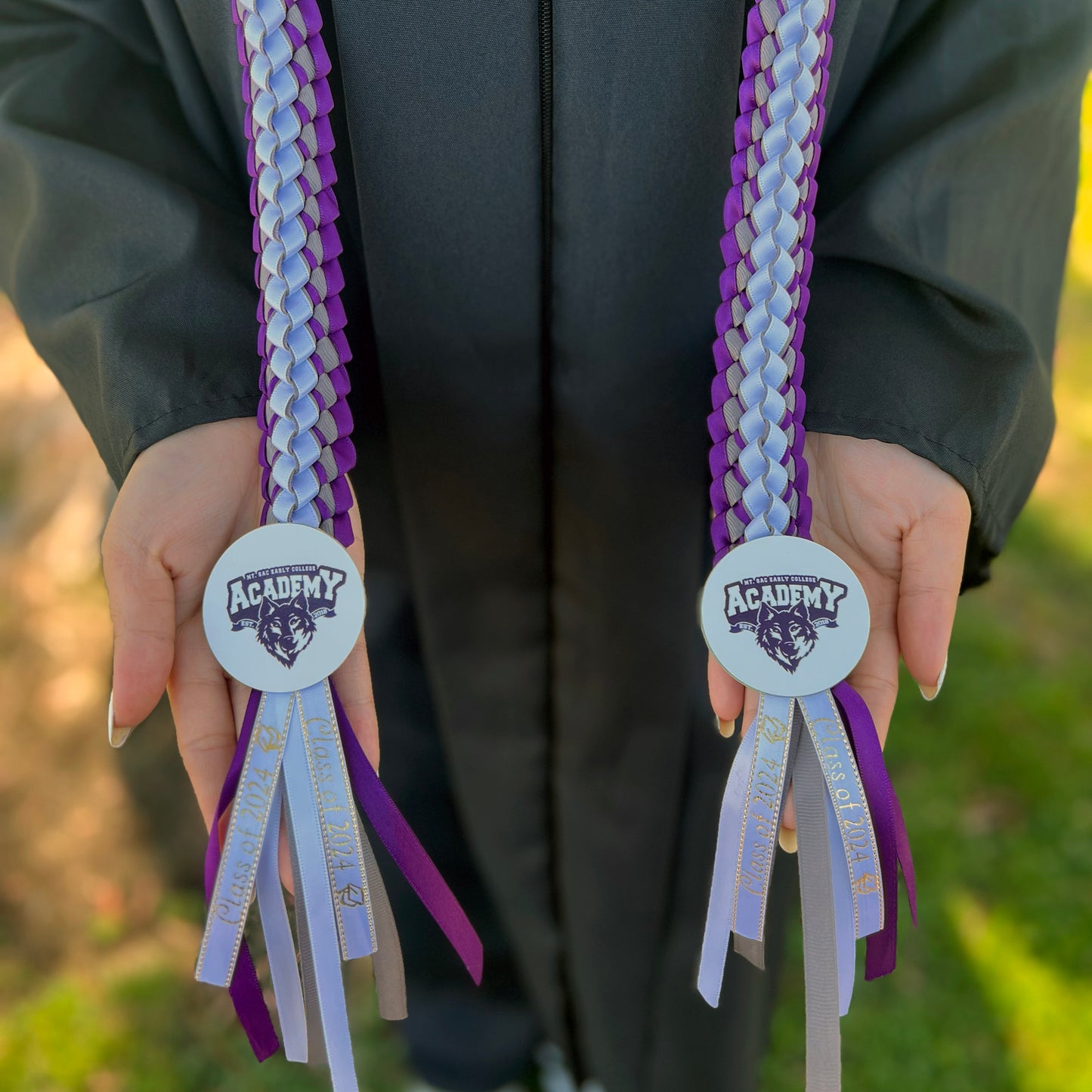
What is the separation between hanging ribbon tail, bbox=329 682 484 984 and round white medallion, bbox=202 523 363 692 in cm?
3

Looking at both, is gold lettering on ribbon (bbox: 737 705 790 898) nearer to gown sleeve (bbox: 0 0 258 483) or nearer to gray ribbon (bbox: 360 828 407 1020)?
gray ribbon (bbox: 360 828 407 1020)

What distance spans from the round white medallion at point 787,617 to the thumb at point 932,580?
0.16 feet

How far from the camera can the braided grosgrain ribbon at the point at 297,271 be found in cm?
70

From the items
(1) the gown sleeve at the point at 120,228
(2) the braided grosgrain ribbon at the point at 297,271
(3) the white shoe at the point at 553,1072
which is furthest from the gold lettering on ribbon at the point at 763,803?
(3) the white shoe at the point at 553,1072

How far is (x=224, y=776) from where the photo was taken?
2.44 ft

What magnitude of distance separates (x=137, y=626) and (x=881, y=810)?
0.54 m

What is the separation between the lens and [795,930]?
166cm

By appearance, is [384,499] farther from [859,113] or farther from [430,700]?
[859,113]

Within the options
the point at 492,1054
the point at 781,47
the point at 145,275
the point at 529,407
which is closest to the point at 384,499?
the point at 529,407

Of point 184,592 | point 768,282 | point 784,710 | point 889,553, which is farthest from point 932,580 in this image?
point 184,592

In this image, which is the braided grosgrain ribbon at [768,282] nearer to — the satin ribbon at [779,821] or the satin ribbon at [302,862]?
the satin ribbon at [779,821]

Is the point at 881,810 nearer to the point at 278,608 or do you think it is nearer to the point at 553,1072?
the point at 278,608

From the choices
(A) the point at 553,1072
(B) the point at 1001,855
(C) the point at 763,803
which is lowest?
(A) the point at 553,1072

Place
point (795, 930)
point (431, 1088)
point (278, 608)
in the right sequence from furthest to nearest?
1. point (795, 930)
2. point (431, 1088)
3. point (278, 608)
